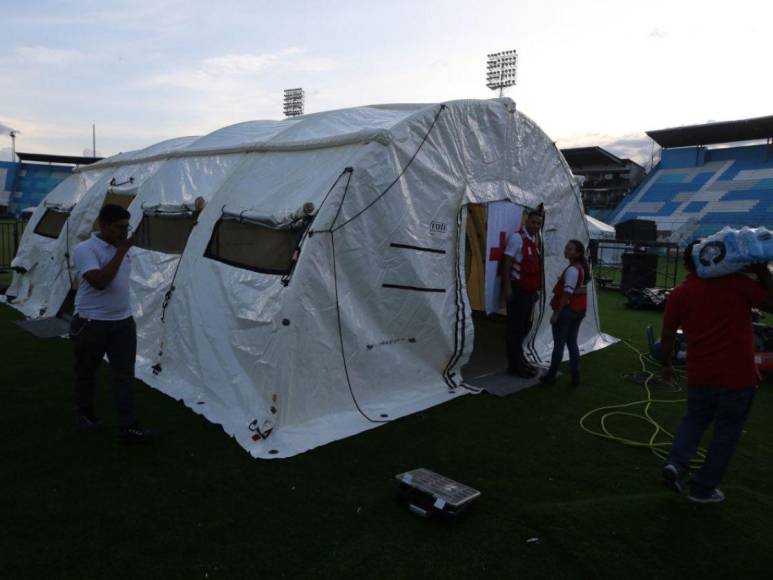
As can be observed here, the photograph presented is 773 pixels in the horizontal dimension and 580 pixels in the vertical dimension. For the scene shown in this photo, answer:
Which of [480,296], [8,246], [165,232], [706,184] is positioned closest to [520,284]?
[480,296]

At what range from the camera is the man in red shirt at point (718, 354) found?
3.15 metres

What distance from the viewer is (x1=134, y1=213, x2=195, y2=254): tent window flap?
6.31 m

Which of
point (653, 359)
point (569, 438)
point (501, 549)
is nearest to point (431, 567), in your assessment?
point (501, 549)

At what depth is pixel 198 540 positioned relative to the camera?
9.72ft

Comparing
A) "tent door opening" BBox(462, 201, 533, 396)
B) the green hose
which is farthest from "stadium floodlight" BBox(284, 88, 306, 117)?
the green hose

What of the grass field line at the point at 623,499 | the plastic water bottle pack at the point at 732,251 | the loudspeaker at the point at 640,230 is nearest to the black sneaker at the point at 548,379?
the grass field line at the point at 623,499

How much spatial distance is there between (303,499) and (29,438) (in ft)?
7.52

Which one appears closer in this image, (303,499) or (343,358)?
(303,499)

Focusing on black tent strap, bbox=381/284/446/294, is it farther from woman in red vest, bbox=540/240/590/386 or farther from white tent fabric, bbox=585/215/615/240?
white tent fabric, bbox=585/215/615/240

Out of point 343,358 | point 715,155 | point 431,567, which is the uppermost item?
point 715,155

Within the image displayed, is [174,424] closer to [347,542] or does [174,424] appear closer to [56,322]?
[347,542]

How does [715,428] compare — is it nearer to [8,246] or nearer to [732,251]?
[732,251]

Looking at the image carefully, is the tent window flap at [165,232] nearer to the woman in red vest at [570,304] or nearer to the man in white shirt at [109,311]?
the man in white shirt at [109,311]

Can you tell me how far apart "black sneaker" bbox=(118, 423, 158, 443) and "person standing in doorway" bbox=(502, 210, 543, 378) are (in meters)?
3.75
